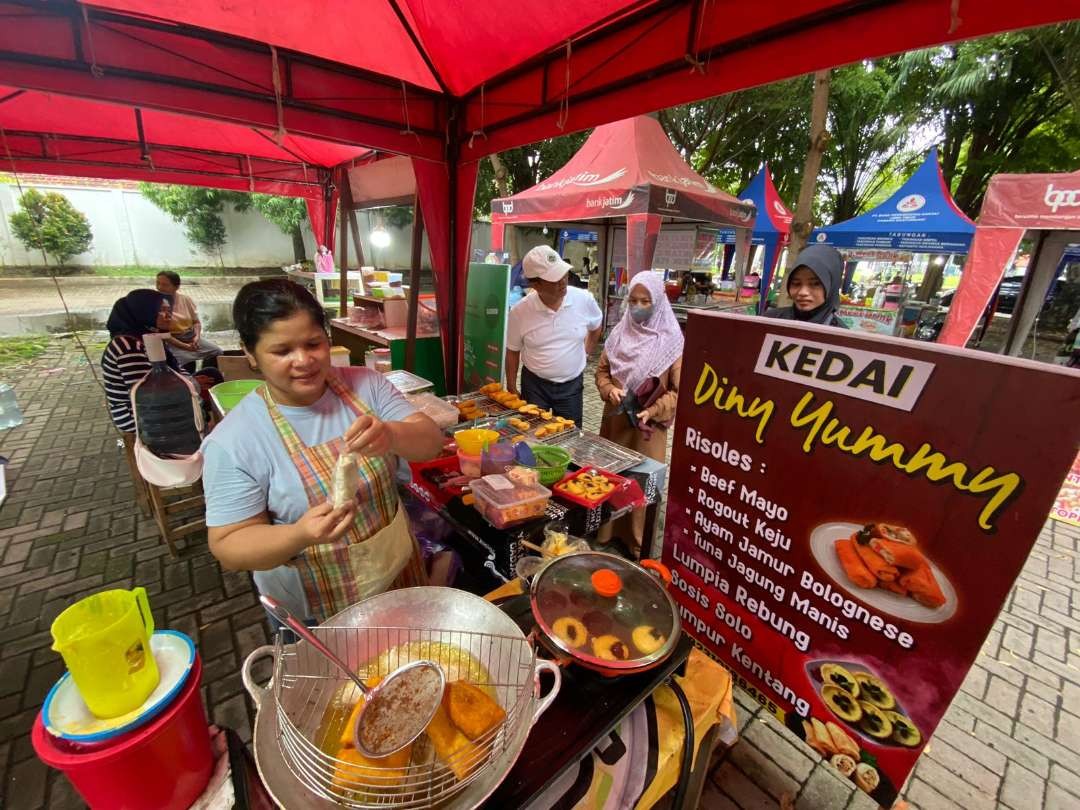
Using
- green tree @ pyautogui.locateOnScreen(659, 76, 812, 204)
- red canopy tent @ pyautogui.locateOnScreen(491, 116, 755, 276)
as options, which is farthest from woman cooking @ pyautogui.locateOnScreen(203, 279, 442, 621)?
green tree @ pyautogui.locateOnScreen(659, 76, 812, 204)

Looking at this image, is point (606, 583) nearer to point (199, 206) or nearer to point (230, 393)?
point (230, 393)

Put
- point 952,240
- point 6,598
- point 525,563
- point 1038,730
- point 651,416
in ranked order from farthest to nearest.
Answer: point 952,240, point 651,416, point 6,598, point 1038,730, point 525,563

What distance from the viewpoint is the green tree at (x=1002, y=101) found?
11.4 meters

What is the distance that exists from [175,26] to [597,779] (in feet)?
14.7

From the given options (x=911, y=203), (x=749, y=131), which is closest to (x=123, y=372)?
(x=911, y=203)

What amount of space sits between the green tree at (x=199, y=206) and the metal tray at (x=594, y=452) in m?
24.2

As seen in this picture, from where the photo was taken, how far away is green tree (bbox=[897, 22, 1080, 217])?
11375 mm

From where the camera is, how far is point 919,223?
351 inches

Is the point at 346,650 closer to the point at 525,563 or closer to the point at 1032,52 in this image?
the point at 525,563

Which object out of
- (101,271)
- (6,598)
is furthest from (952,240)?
(101,271)

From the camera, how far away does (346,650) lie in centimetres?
113

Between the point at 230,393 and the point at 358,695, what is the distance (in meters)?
2.84

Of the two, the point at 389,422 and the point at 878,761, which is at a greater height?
the point at 389,422

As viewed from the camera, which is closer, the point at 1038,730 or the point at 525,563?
the point at 525,563
